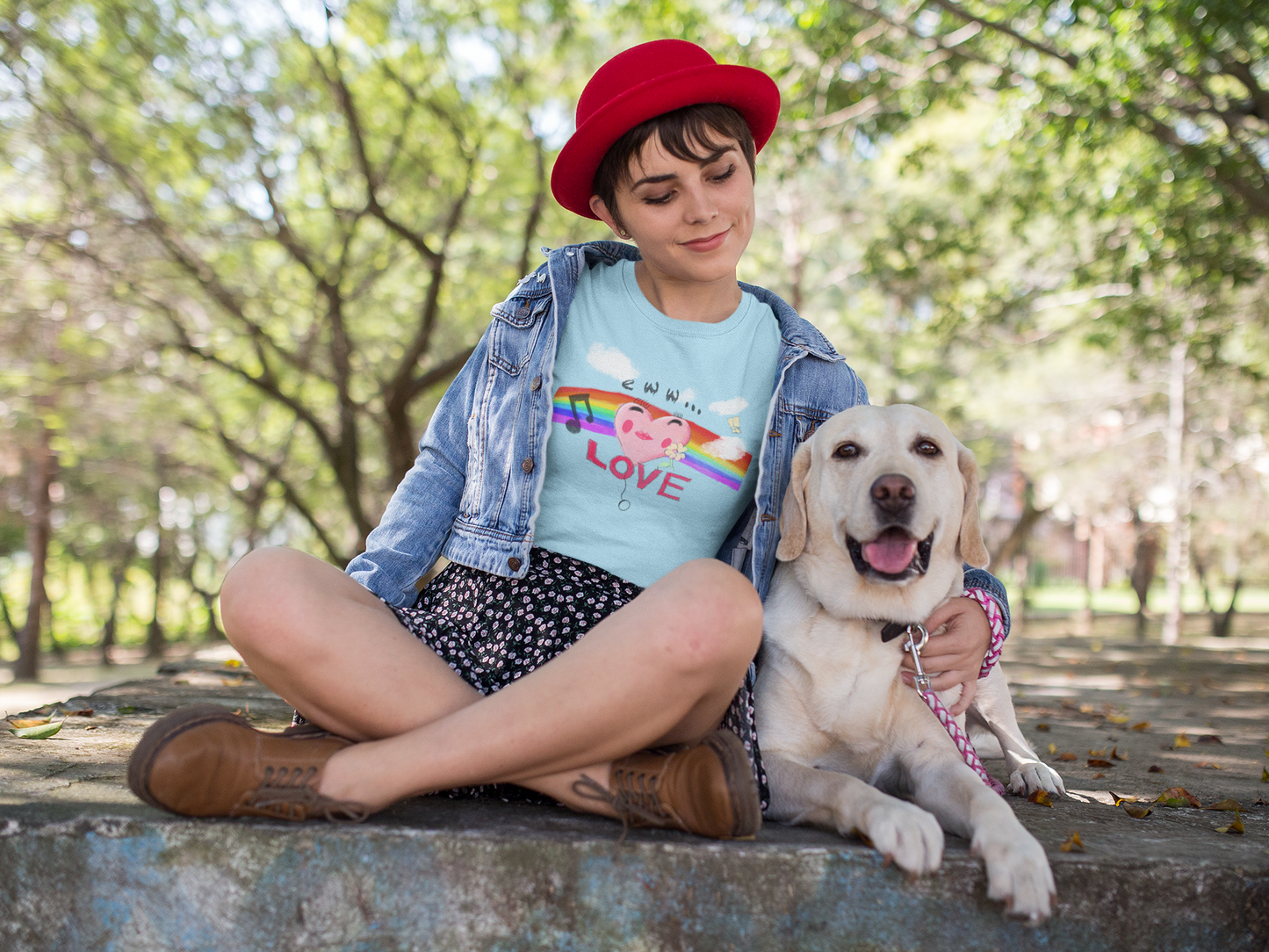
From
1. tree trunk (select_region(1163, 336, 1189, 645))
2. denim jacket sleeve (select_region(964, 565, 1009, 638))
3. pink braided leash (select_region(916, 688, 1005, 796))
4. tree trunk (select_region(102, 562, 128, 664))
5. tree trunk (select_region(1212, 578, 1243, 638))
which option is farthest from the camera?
tree trunk (select_region(102, 562, 128, 664))

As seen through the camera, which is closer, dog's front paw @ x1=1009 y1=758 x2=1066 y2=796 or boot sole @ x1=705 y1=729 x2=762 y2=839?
boot sole @ x1=705 y1=729 x2=762 y2=839

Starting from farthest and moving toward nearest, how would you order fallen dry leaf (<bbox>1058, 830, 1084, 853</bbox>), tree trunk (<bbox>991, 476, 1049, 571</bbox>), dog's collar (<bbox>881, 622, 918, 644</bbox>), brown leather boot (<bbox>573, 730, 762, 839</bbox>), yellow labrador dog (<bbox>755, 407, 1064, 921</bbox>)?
1. tree trunk (<bbox>991, 476, 1049, 571</bbox>)
2. dog's collar (<bbox>881, 622, 918, 644</bbox>)
3. yellow labrador dog (<bbox>755, 407, 1064, 921</bbox>)
4. fallen dry leaf (<bbox>1058, 830, 1084, 853</bbox>)
5. brown leather boot (<bbox>573, 730, 762, 839</bbox>)

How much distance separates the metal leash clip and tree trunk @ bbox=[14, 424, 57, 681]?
49.6ft

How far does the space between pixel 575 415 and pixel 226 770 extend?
128cm

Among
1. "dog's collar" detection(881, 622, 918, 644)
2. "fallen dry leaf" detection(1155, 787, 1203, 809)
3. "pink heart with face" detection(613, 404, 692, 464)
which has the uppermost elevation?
"pink heart with face" detection(613, 404, 692, 464)

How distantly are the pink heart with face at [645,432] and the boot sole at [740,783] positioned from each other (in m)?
0.91

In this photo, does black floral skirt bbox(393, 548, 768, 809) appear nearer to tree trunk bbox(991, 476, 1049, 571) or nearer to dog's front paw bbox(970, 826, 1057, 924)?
dog's front paw bbox(970, 826, 1057, 924)

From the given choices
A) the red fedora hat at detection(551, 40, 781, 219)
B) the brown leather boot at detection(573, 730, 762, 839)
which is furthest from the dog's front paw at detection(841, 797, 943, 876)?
the red fedora hat at detection(551, 40, 781, 219)

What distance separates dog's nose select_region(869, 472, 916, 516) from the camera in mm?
2426

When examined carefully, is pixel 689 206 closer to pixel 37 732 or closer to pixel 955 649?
pixel 955 649

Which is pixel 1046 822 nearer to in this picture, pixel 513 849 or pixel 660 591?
pixel 660 591

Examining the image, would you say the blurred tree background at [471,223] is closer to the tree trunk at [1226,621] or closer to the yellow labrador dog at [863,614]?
the tree trunk at [1226,621]

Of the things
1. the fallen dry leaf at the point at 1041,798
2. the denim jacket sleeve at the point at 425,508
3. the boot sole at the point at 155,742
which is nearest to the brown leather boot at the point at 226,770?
the boot sole at the point at 155,742

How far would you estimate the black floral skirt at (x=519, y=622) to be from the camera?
2260 millimetres
